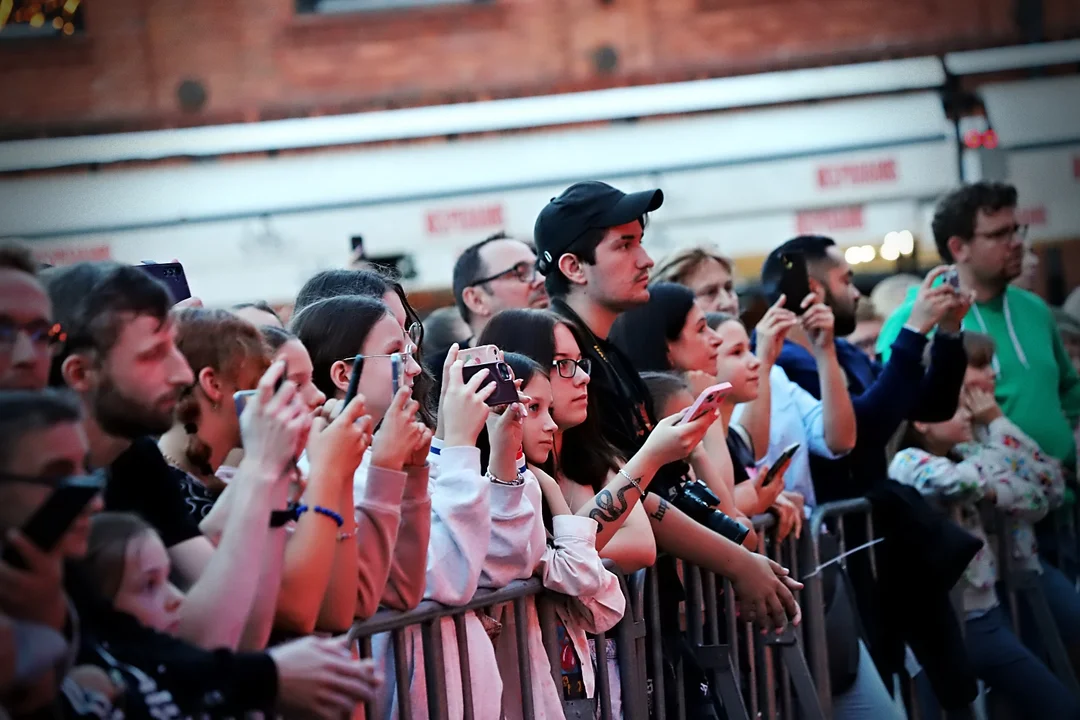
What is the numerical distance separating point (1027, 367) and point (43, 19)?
10476mm

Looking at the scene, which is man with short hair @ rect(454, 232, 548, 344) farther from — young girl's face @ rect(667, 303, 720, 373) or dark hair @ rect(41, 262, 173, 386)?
dark hair @ rect(41, 262, 173, 386)

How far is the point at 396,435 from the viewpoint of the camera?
3.24m

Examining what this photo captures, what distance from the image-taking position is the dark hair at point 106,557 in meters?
2.43

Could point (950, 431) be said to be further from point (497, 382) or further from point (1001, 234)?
point (497, 382)

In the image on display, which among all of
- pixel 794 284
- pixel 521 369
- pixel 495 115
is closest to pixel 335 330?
pixel 521 369

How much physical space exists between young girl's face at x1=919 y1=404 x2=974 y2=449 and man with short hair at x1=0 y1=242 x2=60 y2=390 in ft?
15.9

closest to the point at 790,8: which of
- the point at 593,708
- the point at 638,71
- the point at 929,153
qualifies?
the point at 638,71

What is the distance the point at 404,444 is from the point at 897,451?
164 inches

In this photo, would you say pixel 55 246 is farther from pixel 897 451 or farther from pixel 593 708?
pixel 593 708

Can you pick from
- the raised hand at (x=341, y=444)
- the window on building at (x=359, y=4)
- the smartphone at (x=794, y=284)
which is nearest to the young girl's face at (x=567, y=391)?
the raised hand at (x=341, y=444)

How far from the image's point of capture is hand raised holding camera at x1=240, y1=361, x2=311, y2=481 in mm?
2691

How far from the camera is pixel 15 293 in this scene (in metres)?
2.52

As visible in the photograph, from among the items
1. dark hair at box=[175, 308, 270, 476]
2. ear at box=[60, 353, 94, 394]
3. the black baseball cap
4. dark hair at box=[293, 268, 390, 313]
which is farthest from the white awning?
ear at box=[60, 353, 94, 394]

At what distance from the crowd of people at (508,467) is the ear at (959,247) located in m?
0.02
